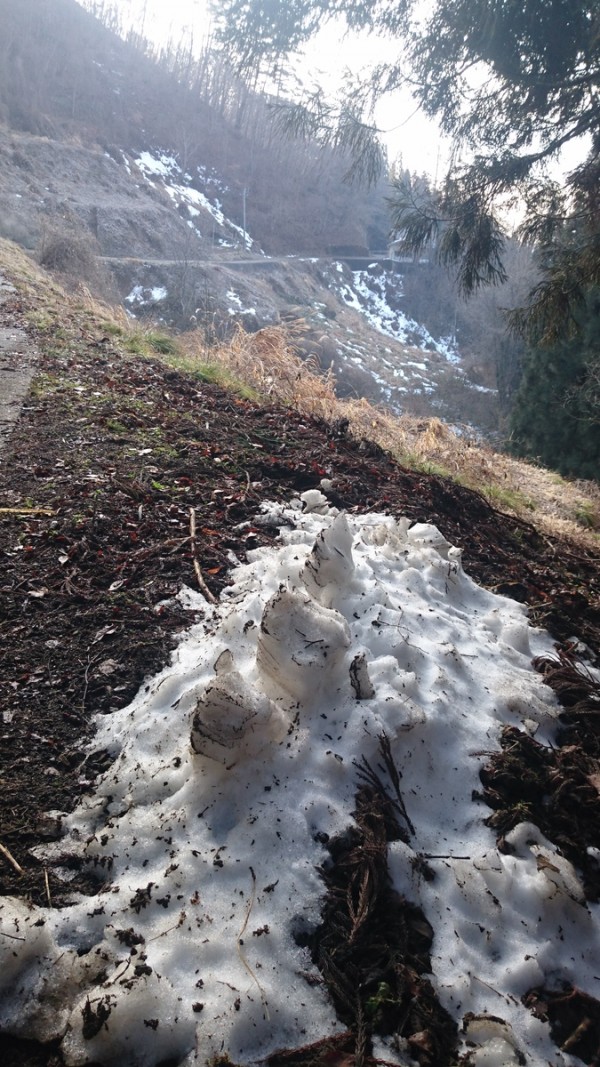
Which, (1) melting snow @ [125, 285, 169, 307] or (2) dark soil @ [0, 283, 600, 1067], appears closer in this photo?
(2) dark soil @ [0, 283, 600, 1067]

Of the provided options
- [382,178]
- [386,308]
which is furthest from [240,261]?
[382,178]

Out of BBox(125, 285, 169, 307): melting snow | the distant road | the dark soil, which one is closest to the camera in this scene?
the dark soil

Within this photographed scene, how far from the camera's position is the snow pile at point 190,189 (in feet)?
129

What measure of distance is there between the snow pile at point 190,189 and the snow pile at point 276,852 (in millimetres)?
40745

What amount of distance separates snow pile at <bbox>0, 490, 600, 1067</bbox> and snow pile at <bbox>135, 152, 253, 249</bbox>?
134ft

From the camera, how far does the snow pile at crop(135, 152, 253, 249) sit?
39281 mm

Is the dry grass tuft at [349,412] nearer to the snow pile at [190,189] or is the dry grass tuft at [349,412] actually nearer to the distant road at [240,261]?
the distant road at [240,261]

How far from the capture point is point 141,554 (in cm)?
281

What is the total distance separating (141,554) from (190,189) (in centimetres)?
4736

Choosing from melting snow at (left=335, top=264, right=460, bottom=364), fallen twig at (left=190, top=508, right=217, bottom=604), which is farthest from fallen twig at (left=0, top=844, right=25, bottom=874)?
melting snow at (left=335, top=264, right=460, bottom=364)

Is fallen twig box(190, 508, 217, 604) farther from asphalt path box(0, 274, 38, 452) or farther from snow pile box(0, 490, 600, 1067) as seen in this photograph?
asphalt path box(0, 274, 38, 452)

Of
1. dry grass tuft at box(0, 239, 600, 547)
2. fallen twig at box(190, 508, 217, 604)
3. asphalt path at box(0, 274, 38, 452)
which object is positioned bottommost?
asphalt path at box(0, 274, 38, 452)

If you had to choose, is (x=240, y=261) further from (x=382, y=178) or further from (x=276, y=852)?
(x=276, y=852)

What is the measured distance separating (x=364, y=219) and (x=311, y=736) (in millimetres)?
60286
